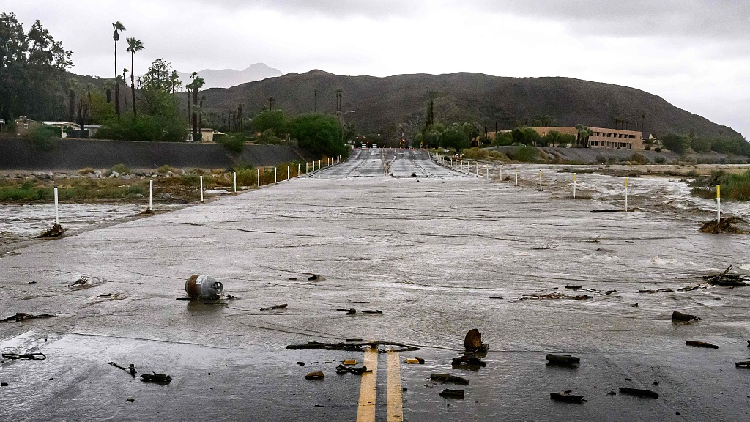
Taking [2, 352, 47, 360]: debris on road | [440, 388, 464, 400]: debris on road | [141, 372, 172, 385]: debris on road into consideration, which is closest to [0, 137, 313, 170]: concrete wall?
[2, 352, 47, 360]: debris on road

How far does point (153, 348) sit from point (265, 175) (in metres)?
49.0

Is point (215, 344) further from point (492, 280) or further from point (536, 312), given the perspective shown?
point (492, 280)

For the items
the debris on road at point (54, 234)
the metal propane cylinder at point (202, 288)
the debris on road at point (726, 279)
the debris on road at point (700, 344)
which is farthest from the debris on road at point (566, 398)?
the debris on road at point (54, 234)

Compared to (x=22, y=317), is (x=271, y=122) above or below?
above

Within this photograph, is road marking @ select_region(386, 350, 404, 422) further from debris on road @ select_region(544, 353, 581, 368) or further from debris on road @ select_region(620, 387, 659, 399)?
debris on road @ select_region(620, 387, 659, 399)

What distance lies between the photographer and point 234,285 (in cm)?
1076

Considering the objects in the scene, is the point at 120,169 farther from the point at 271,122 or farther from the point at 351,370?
the point at 351,370

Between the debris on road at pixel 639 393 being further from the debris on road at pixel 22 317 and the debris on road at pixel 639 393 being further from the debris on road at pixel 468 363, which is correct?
the debris on road at pixel 22 317

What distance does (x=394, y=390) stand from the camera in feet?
18.8

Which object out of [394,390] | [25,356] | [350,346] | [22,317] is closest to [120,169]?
[22,317]

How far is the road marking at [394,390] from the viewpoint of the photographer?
5.16 m

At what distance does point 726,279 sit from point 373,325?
19.1 feet

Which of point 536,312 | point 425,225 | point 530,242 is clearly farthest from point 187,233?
point 536,312

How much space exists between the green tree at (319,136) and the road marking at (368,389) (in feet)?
369
